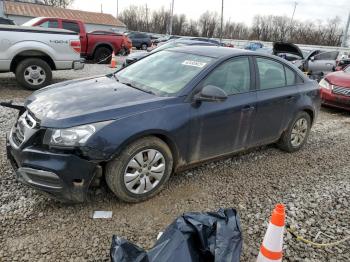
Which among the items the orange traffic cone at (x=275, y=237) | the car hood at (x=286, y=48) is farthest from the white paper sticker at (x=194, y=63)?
the car hood at (x=286, y=48)

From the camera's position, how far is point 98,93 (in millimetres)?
3395

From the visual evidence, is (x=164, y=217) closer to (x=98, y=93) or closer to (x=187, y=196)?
(x=187, y=196)

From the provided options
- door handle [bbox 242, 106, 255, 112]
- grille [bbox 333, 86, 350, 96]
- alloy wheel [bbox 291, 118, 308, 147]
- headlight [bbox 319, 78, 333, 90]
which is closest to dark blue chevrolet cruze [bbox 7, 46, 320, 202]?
door handle [bbox 242, 106, 255, 112]

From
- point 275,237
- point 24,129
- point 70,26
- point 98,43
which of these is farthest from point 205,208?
point 98,43

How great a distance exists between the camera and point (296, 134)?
16.1 ft

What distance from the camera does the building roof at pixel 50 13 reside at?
3547 cm

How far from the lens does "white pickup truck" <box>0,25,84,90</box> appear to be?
7121 mm

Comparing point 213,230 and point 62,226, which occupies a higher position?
point 213,230

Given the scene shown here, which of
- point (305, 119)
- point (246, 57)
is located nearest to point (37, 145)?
point (246, 57)

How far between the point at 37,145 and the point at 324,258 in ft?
8.85

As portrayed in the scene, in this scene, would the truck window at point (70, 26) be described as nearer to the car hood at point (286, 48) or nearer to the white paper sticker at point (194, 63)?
the car hood at point (286, 48)

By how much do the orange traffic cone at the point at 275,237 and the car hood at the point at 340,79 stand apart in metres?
6.91

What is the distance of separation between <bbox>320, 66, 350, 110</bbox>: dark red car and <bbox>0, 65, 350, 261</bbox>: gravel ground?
375cm

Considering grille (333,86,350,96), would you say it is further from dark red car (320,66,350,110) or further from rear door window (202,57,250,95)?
rear door window (202,57,250,95)
